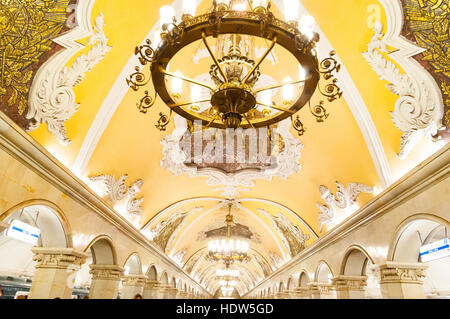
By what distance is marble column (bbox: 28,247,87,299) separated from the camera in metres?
5.14

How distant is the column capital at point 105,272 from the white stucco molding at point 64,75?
4.31 meters

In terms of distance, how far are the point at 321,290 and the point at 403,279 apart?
504 centimetres

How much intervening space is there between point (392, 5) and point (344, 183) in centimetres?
426

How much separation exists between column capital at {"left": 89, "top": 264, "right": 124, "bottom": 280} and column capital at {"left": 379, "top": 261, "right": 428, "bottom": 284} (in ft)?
21.4

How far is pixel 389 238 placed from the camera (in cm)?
554

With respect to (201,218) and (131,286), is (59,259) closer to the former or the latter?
(131,286)

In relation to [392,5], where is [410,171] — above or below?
below

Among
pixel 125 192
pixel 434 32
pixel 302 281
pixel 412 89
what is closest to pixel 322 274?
pixel 302 281

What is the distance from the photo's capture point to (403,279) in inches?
210

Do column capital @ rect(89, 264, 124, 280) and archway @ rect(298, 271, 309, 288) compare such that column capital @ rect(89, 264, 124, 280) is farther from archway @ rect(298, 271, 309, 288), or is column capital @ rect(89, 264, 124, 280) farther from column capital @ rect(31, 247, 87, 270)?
archway @ rect(298, 271, 309, 288)

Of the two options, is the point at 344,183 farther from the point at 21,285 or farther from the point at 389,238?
the point at 21,285

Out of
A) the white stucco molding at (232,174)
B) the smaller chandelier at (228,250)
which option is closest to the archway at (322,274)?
the smaller chandelier at (228,250)

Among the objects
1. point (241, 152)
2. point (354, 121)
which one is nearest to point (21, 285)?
point (241, 152)
